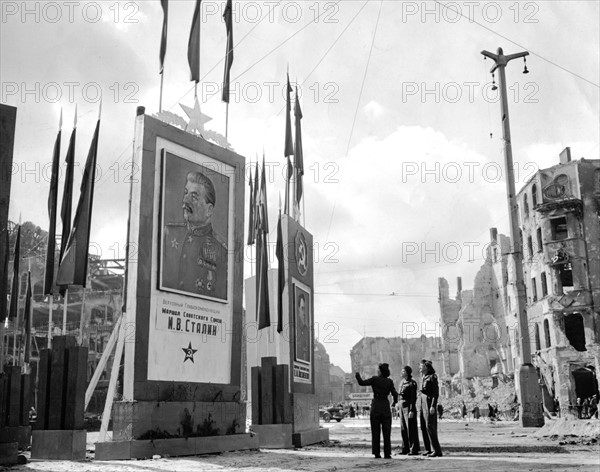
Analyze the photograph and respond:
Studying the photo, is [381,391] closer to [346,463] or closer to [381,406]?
[381,406]

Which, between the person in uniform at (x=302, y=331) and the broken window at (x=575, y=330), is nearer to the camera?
the person in uniform at (x=302, y=331)

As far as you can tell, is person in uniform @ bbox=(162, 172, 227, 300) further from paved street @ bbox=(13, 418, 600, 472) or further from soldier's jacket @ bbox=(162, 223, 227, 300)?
paved street @ bbox=(13, 418, 600, 472)

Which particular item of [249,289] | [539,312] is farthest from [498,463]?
[539,312]

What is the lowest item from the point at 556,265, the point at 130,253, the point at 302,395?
the point at 302,395

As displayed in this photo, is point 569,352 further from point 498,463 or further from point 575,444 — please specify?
point 498,463

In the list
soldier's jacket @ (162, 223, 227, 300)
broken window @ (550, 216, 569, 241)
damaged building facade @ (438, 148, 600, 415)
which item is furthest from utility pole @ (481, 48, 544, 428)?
broken window @ (550, 216, 569, 241)

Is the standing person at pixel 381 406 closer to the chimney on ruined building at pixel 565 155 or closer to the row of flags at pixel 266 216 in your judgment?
the row of flags at pixel 266 216

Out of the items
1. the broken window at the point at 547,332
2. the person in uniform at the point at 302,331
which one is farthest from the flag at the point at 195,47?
the broken window at the point at 547,332

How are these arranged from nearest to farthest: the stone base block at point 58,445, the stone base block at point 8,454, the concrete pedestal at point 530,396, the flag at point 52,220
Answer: the stone base block at point 8,454 < the stone base block at point 58,445 < the flag at point 52,220 < the concrete pedestal at point 530,396

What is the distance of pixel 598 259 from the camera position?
1882 inches

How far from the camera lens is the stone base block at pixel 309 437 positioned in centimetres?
1610

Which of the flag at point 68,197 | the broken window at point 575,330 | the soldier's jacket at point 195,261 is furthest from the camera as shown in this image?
A: the broken window at point 575,330

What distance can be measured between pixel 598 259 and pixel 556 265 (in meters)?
2.85

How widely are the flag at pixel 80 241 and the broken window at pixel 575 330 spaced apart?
43433 mm
